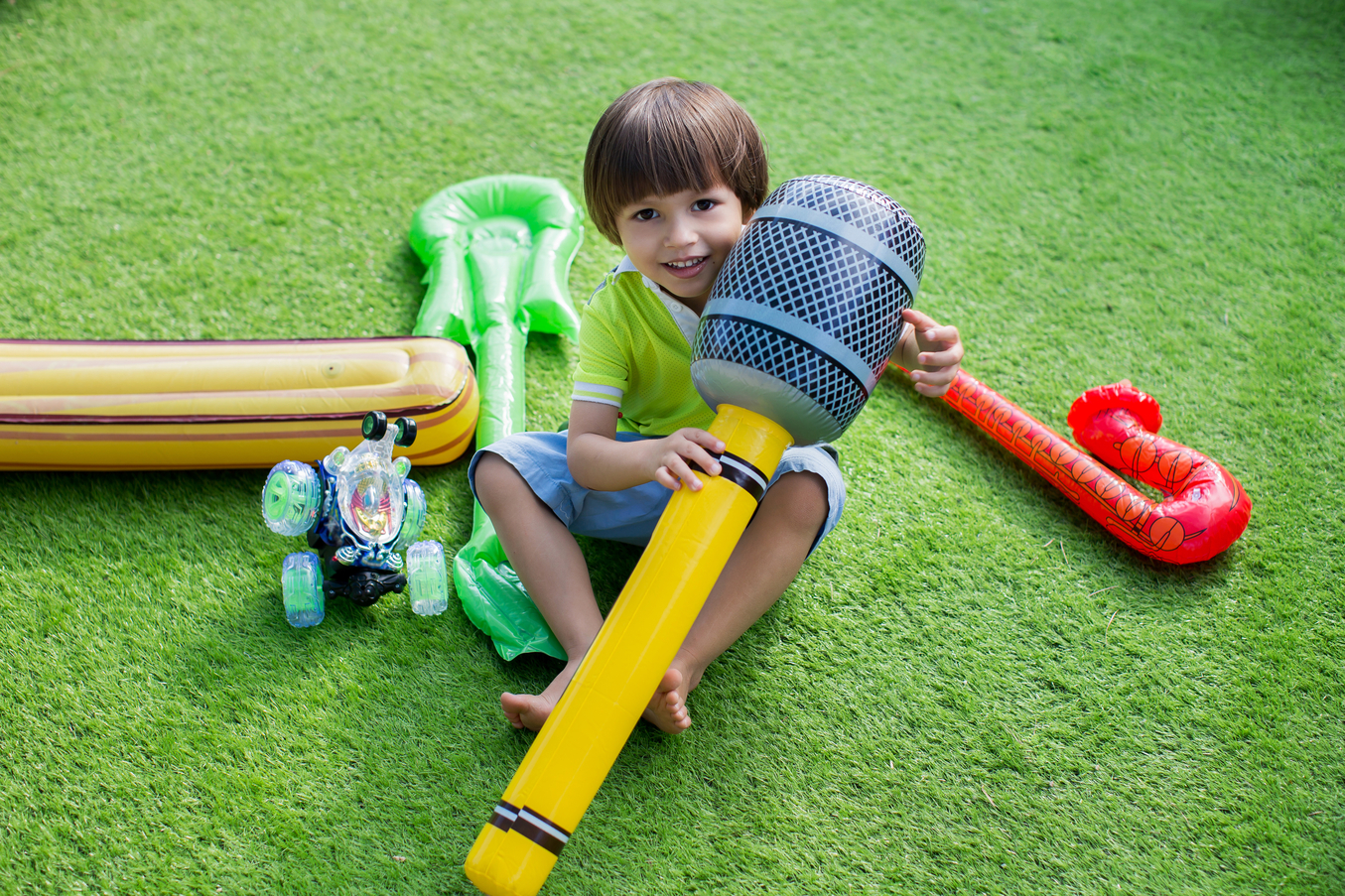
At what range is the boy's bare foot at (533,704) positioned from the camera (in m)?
1.29

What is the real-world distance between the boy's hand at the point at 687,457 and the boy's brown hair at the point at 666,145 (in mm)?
349

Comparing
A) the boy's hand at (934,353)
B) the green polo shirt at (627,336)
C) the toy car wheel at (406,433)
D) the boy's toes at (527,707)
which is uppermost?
the boy's hand at (934,353)

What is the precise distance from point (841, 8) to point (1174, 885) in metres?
2.79

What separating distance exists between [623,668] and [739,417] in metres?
0.34

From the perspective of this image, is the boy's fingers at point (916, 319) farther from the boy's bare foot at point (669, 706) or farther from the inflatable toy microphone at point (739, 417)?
the boy's bare foot at point (669, 706)

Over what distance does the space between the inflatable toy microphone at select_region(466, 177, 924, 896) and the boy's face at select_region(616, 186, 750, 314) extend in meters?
0.13

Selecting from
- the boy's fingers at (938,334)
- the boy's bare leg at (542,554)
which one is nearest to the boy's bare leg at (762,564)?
the boy's bare leg at (542,554)

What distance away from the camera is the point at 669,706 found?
1273 millimetres

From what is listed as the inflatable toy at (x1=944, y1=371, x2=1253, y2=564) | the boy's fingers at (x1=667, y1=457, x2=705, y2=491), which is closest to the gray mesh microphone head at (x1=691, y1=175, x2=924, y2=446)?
the boy's fingers at (x1=667, y1=457, x2=705, y2=491)

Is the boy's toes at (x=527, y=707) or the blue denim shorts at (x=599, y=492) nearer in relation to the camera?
the boy's toes at (x=527, y=707)

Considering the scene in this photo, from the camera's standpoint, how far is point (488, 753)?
133 cm

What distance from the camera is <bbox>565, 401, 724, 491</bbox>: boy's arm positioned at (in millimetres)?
1150

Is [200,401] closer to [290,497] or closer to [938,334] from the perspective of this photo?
[290,497]

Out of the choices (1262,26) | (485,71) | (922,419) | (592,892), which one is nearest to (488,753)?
(592,892)
